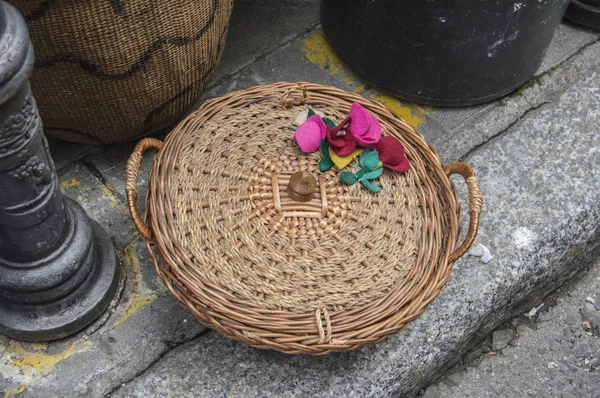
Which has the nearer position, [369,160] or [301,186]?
[301,186]

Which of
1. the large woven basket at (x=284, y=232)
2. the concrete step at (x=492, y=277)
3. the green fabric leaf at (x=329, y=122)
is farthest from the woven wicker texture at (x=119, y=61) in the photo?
the concrete step at (x=492, y=277)

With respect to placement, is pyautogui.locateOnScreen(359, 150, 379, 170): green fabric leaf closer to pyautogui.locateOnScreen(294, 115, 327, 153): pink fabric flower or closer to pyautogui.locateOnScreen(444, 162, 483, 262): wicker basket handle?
pyautogui.locateOnScreen(294, 115, 327, 153): pink fabric flower

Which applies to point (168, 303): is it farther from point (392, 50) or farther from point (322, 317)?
point (392, 50)

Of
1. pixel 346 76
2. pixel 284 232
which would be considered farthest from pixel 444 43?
pixel 284 232

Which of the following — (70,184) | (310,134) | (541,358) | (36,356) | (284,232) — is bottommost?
(541,358)

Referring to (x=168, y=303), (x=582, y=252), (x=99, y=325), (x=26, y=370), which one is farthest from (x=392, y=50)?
(x=26, y=370)

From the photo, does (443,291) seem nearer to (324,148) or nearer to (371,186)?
(371,186)

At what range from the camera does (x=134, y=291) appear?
186 cm

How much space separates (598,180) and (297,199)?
111 centimetres

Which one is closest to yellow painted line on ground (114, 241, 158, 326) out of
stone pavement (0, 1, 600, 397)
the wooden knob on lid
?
stone pavement (0, 1, 600, 397)

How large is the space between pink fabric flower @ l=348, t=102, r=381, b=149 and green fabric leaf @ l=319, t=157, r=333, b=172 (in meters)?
0.09

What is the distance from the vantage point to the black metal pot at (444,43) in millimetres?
2029

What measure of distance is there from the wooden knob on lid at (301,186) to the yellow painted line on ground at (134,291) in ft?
1.62

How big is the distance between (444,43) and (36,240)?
1.30m
